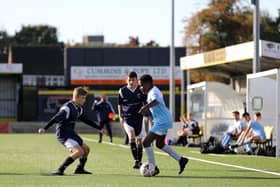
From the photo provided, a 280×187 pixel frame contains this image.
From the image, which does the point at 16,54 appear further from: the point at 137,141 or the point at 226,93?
the point at 137,141

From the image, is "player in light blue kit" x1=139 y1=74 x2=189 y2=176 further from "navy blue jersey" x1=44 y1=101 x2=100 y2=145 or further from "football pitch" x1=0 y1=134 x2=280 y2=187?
"navy blue jersey" x1=44 y1=101 x2=100 y2=145

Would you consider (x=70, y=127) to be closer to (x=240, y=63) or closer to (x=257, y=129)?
(x=257, y=129)

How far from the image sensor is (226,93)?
3538cm

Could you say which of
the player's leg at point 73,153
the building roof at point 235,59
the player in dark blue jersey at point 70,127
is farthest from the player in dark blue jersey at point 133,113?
the building roof at point 235,59

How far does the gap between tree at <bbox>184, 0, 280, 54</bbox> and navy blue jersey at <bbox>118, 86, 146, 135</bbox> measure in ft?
137

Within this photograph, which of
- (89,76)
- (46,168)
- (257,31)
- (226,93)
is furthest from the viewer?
(89,76)

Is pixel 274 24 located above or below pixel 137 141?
above

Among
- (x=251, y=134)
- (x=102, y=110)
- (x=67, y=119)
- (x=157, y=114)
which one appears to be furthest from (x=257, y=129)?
(x=67, y=119)

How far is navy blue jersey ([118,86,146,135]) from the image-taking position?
18.7 m

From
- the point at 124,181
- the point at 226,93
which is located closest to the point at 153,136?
the point at 124,181

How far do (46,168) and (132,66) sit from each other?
5145 cm

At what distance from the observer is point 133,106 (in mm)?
18750

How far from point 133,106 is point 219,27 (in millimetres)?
43791

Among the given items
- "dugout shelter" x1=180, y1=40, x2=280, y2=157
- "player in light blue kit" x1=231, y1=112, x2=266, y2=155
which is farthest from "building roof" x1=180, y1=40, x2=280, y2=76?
"player in light blue kit" x1=231, y1=112, x2=266, y2=155
